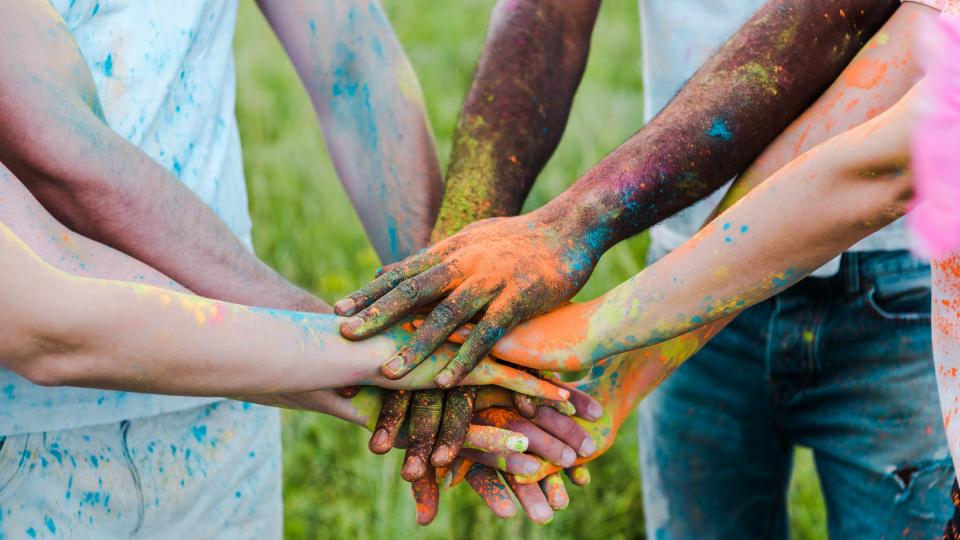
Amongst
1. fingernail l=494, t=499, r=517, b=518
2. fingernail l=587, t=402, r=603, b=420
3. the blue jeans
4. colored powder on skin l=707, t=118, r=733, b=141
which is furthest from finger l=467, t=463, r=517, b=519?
colored powder on skin l=707, t=118, r=733, b=141

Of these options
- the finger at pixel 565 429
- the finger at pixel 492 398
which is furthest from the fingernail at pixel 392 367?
the finger at pixel 565 429

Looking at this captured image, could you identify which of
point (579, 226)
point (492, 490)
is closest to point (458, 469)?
point (492, 490)

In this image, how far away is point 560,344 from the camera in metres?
1.82

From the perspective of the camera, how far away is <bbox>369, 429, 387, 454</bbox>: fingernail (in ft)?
5.85

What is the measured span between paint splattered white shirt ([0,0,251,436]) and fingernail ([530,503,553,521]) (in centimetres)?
60

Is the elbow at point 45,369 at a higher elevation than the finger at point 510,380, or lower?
lower

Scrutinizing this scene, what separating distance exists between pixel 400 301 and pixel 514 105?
59 centimetres

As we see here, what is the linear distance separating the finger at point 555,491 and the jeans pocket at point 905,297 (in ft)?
2.16

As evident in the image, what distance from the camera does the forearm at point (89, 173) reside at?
5.13ft

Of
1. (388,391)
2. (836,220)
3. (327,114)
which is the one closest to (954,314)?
(836,220)

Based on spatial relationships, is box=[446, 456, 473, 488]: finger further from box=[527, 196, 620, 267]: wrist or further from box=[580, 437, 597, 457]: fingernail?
box=[527, 196, 620, 267]: wrist

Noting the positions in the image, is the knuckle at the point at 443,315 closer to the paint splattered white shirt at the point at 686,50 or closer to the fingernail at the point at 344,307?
the fingernail at the point at 344,307

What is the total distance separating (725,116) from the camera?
1900mm

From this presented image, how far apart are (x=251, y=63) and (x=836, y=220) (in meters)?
4.47
